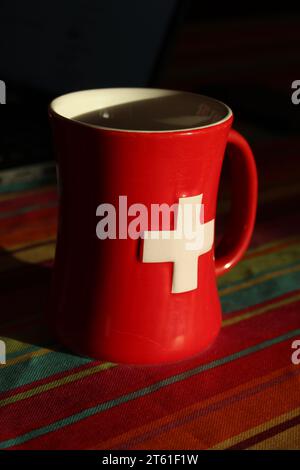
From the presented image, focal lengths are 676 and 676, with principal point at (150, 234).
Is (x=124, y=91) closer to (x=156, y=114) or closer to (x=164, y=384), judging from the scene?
(x=156, y=114)

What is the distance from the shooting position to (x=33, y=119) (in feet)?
2.63

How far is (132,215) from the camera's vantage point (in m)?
0.38

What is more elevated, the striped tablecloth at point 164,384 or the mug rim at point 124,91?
the mug rim at point 124,91

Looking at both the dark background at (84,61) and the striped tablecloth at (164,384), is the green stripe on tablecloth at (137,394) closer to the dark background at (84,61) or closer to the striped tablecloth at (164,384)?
the striped tablecloth at (164,384)

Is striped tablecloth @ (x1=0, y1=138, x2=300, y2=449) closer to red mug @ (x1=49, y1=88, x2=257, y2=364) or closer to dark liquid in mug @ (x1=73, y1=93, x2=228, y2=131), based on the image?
red mug @ (x1=49, y1=88, x2=257, y2=364)

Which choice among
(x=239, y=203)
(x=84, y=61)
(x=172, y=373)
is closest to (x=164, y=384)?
(x=172, y=373)

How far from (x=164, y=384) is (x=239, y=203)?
131 mm

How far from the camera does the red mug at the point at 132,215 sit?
0.37 m

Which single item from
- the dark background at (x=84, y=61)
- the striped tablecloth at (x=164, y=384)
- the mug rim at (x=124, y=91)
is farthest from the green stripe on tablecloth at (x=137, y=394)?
the dark background at (x=84, y=61)

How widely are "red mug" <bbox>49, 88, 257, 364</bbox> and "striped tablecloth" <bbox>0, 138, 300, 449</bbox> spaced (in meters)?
0.02

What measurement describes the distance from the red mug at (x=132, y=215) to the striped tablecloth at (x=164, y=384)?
0.7 inches

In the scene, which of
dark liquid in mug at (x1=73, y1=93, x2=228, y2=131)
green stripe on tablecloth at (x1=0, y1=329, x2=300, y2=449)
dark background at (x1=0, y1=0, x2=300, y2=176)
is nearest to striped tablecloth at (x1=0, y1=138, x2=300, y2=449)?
green stripe on tablecloth at (x1=0, y1=329, x2=300, y2=449)

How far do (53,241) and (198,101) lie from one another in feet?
0.69
